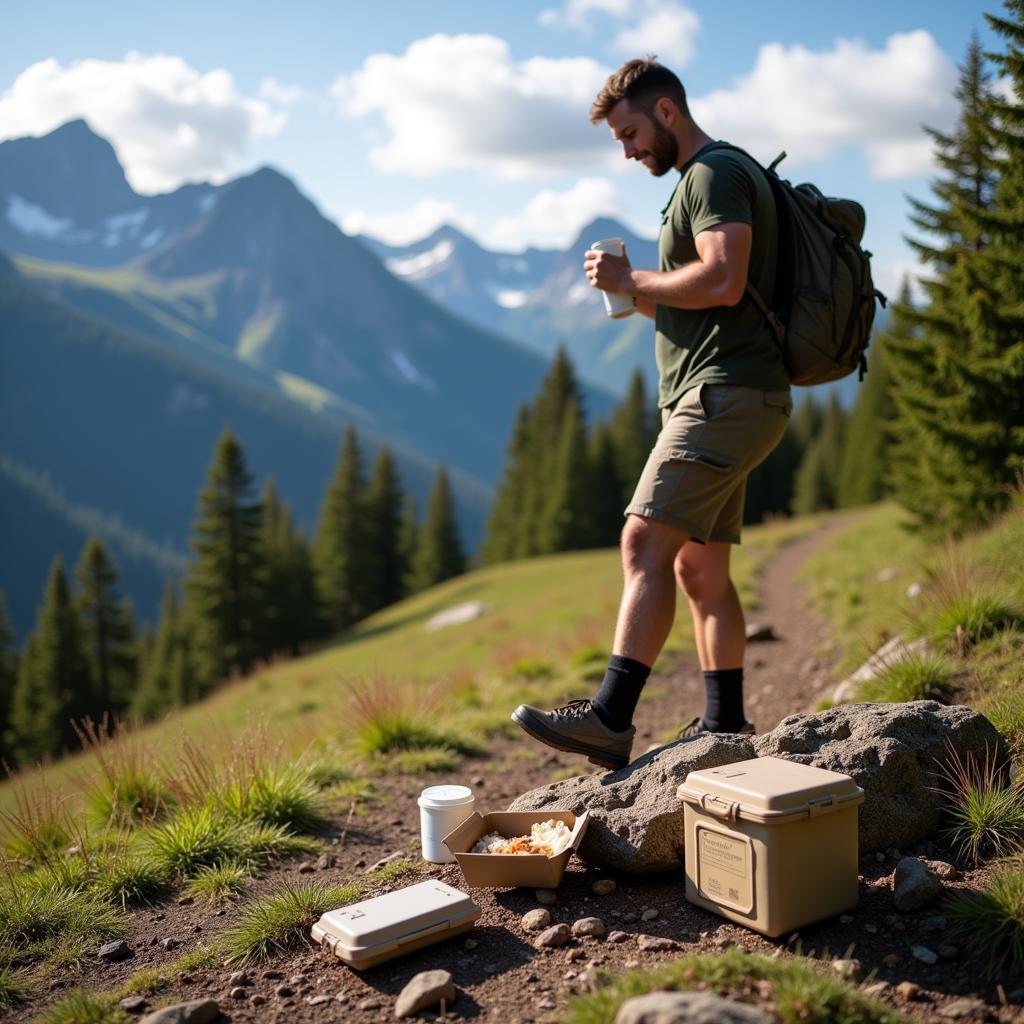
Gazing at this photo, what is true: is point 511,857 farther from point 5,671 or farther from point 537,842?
point 5,671

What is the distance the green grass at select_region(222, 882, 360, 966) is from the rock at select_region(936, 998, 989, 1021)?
7.43ft

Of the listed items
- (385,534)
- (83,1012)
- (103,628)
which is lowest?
(103,628)

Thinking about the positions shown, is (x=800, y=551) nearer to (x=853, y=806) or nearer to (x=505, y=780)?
(x=505, y=780)

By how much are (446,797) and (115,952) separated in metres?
1.50

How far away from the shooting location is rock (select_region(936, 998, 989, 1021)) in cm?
264

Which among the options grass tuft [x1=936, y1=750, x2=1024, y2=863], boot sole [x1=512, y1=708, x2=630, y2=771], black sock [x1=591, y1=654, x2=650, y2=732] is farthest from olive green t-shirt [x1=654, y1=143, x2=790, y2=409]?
grass tuft [x1=936, y1=750, x2=1024, y2=863]

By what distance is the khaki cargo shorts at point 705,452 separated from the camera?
12.8 ft

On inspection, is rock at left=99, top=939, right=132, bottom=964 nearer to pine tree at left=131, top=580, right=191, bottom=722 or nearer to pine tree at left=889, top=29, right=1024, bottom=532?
pine tree at left=889, top=29, right=1024, bottom=532

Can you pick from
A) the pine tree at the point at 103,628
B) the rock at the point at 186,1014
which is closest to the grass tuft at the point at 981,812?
the rock at the point at 186,1014

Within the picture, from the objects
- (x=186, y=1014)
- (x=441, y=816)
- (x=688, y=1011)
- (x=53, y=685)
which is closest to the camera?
(x=688, y=1011)

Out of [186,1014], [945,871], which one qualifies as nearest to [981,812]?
[945,871]

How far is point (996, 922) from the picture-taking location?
9.79 feet

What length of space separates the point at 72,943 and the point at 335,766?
7.90 feet

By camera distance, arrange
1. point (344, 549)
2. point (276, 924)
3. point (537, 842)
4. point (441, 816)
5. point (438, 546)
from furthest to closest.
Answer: point (438, 546)
point (344, 549)
point (441, 816)
point (537, 842)
point (276, 924)
